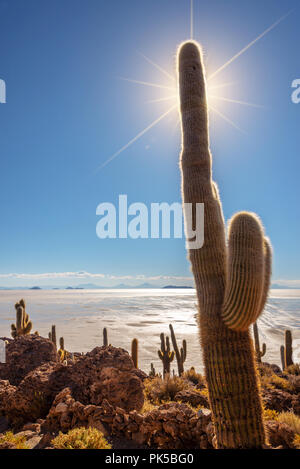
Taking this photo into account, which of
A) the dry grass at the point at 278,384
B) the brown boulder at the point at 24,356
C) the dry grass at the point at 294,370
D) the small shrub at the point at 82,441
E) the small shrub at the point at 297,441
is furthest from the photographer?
the dry grass at the point at 294,370

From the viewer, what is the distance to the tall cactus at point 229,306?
423cm

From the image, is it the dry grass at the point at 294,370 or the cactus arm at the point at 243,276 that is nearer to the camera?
the cactus arm at the point at 243,276

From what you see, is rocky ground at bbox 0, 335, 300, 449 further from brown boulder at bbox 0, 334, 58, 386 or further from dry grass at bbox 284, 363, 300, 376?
dry grass at bbox 284, 363, 300, 376

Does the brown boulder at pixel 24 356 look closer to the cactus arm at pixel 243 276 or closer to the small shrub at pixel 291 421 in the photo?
the small shrub at pixel 291 421

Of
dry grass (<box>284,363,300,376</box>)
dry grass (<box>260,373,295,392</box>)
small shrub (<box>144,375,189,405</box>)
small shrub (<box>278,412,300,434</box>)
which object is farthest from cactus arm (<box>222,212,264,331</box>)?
dry grass (<box>284,363,300,376</box>)

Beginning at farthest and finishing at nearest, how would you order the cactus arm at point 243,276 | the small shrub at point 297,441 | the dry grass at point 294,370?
the dry grass at point 294,370
the small shrub at point 297,441
the cactus arm at point 243,276

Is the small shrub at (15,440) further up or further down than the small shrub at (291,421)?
further down

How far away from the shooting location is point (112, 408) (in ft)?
23.2

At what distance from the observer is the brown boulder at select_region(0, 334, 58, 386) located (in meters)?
10.8

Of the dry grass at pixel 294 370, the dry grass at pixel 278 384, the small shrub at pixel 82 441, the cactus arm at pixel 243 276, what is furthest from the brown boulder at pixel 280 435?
the dry grass at pixel 294 370

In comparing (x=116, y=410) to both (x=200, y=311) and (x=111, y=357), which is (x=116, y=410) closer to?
(x=111, y=357)

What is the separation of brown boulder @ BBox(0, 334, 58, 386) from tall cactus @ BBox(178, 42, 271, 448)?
8.24 meters

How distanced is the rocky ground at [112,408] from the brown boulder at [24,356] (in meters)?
0.31

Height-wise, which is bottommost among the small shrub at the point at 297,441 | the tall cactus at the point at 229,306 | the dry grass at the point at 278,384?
the dry grass at the point at 278,384
